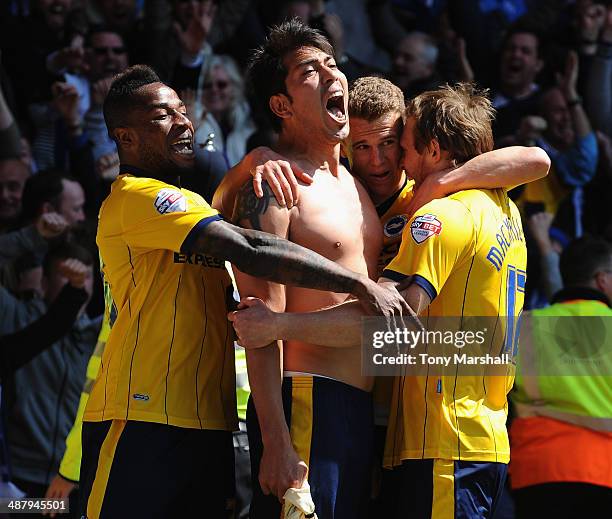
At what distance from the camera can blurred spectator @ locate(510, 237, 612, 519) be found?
18.4 ft

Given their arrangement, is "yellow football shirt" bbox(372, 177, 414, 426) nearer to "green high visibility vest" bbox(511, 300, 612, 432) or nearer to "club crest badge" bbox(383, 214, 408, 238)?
"club crest badge" bbox(383, 214, 408, 238)

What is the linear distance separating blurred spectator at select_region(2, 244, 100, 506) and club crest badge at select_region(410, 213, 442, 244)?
3038 mm

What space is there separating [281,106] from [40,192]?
294 cm

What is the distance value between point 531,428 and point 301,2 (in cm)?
343

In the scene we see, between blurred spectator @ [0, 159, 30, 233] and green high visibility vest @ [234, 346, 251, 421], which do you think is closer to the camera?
green high visibility vest @ [234, 346, 251, 421]

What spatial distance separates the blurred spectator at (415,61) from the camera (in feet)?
25.2

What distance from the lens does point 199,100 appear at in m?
7.32

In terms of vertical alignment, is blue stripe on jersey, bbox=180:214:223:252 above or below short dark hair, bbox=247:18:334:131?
below

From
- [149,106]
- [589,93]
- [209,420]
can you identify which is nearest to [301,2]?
[589,93]

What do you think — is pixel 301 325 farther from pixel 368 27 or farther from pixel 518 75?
pixel 368 27

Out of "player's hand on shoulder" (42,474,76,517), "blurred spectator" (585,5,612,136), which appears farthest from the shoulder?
"blurred spectator" (585,5,612,136)

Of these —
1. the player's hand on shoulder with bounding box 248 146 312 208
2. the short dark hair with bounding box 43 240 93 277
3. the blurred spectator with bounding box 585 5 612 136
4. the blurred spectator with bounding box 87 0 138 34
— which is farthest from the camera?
the blurred spectator with bounding box 585 5 612 136

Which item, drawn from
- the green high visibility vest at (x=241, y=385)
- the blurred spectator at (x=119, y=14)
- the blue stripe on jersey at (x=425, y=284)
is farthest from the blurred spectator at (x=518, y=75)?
the blue stripe on jersey at (x=425, y=284)

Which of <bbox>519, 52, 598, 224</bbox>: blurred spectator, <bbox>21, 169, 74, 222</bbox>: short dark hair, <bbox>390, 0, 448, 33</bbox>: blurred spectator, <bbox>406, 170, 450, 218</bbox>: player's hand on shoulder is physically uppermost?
<bbox>390, 0, 448, 33</bbox>: blurred spectator
